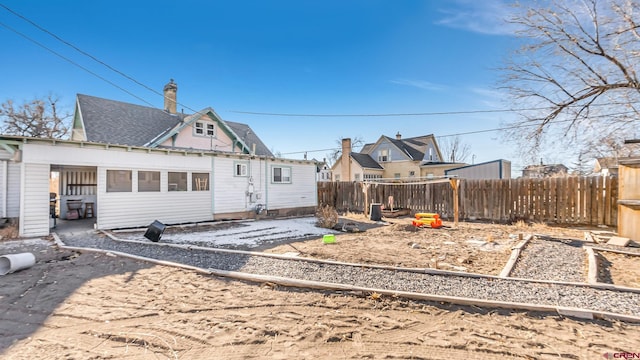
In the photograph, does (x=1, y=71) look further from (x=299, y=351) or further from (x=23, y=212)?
(x=299, y=351)

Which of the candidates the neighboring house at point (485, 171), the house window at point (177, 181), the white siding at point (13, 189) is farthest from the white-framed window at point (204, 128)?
the neighboring house at point (485, 171)

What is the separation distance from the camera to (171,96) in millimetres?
18766

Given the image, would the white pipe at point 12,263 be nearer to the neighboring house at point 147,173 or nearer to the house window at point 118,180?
the neighboring house at point 147,173

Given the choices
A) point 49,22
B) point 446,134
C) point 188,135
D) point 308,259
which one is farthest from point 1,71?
point 446,134

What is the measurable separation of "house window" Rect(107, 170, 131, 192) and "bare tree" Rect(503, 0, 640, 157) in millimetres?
14887

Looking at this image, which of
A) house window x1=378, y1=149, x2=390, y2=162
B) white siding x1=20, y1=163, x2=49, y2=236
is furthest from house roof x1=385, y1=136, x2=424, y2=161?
white siding x1=20, y1=163, x2=49, y2=236

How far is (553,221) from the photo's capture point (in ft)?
34.8

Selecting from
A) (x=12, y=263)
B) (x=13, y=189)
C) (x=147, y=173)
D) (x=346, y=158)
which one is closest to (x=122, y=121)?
(x=13, y=189)

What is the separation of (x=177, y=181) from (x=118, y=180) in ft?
6.55

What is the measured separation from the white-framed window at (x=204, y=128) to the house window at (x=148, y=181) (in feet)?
18.8

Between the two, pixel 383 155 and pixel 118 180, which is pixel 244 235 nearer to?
pixel 118 180

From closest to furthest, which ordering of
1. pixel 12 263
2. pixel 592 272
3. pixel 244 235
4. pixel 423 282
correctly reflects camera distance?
pixel 423 282
pixel 592 272
pixel 12 263
pixel 244 235

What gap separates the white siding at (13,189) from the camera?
392 inches

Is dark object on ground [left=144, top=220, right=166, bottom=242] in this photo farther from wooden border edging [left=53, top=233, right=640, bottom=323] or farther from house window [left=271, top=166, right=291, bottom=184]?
house window [left=271, top=166, right=291, bottom=184]
